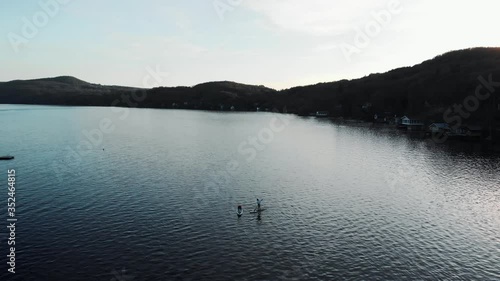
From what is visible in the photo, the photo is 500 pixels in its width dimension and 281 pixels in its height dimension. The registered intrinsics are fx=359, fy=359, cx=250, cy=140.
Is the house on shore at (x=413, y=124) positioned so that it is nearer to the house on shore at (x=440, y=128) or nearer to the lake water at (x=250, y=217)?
the house on shore at (x=440, y=128)

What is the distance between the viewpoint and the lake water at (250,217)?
39.0 m

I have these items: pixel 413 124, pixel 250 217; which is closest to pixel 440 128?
pixel 413 124

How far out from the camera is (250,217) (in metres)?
54.2

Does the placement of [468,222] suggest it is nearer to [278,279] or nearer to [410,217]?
[410,217]

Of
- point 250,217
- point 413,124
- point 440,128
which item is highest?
point 413,124

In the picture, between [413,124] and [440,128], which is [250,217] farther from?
[413,124]

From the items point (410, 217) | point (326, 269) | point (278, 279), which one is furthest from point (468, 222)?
point (278, 279)

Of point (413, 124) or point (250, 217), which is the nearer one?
point (250, 217)

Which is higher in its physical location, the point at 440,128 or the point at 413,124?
the point at 413,124

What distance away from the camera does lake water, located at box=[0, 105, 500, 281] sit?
39031 mm

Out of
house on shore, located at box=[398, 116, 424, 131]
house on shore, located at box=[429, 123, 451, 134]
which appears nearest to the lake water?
house on shore, located at box=[429, 123, 451, 134]

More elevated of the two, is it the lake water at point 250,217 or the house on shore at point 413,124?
the house on shore at point 413,124

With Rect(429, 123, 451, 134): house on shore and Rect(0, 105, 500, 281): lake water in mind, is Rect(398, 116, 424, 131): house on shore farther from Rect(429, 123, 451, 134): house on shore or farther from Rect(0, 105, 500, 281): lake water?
Rect(0, 105, 500, 281): lake water

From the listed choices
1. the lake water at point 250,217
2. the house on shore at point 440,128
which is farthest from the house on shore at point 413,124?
the lake water at point 250,217
